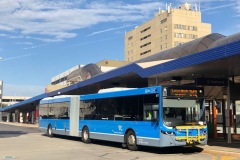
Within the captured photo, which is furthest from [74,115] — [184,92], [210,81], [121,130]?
[184,92]

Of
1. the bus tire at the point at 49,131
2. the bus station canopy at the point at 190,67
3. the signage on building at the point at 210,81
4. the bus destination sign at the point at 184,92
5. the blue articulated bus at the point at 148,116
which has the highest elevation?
the bus station canopy at the point at 190,67

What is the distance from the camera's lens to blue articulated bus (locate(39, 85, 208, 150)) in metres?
14.7

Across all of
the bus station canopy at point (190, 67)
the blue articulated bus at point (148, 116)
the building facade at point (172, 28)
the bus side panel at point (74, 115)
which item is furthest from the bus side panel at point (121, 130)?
the building facade at point (172, 28)

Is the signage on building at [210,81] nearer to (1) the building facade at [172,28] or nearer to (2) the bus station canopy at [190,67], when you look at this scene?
(2) the bus station canopy at [190,67]

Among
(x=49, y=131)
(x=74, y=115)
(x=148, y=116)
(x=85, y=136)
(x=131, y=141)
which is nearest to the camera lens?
(x=148, y=116)

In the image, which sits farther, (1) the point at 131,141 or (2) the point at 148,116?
(1) the point at 131,141

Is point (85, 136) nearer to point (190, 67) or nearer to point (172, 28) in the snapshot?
point (190, 67)

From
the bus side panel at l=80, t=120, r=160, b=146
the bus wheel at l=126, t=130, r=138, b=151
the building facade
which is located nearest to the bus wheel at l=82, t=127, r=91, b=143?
the bus side panel at l=80, t=120, r=160, b=146

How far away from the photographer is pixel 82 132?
Result: 848 inches

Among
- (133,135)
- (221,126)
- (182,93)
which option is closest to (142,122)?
(133,135)

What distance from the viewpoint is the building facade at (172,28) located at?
397 ft

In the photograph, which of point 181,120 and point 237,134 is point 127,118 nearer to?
point 181,120

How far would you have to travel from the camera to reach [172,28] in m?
120

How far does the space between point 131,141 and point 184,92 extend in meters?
3.29
